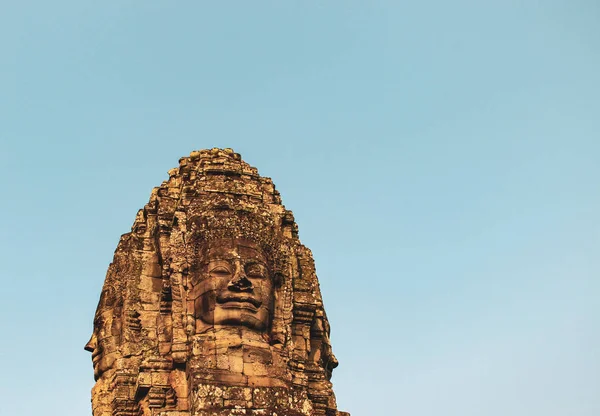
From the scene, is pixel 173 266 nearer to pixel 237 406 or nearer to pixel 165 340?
pixel 165 340

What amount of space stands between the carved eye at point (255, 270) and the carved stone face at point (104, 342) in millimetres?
5191

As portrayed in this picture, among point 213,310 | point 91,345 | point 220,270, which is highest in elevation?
point 91,345

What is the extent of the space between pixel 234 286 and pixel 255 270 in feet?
2.65

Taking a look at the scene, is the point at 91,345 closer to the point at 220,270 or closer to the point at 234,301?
the point at 220,270

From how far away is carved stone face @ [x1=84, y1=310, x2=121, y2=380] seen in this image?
24.4 meters

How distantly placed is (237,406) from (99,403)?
610cm

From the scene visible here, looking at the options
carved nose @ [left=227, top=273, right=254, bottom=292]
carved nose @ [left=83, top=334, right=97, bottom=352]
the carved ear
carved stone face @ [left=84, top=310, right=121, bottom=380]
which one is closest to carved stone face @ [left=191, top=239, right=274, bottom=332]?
carved nose @ [left=227, top=273, right=254, bottom=292]

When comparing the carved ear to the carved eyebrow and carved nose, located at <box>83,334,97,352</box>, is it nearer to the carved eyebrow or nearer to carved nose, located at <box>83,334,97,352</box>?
the carved eyebrow

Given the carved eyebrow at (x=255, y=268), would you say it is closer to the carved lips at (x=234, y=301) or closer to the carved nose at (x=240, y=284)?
the carved nose at (x=240, y=284)

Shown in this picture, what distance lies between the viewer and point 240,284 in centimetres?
2048

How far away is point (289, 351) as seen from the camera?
20969 millimetres

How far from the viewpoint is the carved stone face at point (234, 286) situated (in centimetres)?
2036

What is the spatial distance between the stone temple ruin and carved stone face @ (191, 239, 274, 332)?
0.08 ft

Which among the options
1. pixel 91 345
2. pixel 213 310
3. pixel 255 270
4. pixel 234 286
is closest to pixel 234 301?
pixel 234 286
